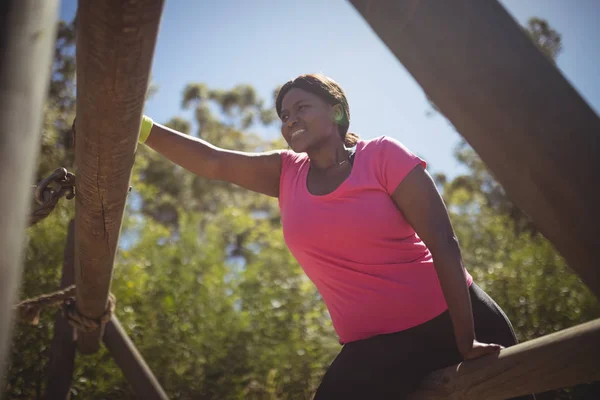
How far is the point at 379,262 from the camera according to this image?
1836 mm

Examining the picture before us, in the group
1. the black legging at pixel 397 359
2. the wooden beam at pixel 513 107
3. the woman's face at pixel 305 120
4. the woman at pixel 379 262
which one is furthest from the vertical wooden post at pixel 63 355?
the wooden beam at pixel 513 107

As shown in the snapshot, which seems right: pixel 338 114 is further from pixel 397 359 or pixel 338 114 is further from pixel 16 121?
pixel 16 121

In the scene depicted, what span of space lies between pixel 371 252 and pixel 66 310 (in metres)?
1.85

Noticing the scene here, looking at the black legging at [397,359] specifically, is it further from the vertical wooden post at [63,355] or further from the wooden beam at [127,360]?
the vertical wooden post at [63,355]

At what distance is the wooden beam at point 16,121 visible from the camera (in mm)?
645

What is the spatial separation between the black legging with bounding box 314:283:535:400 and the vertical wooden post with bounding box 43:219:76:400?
2.00m

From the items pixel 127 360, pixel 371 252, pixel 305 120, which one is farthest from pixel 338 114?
pixel 127 360

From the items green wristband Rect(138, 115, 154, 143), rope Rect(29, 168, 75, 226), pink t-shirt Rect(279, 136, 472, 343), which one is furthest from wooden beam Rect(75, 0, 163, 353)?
pink t-shirt Rect(279, 136, 472, 343)

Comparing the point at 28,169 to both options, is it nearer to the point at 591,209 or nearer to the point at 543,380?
the point at 591,209

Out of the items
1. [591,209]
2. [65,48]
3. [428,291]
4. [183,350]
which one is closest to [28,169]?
[591,209]

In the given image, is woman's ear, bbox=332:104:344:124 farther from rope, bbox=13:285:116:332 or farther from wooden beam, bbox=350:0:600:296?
rope, bbox=13:285:116:332

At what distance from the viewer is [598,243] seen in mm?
839

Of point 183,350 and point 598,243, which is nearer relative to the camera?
point 598,243

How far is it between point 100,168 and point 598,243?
1.30m
